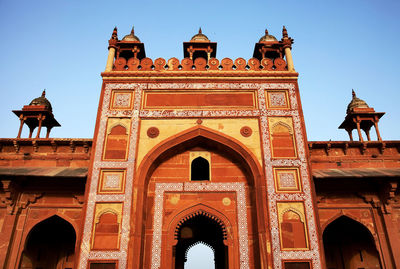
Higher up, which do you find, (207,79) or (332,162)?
(207,79)

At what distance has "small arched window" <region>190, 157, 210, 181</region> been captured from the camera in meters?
10.1

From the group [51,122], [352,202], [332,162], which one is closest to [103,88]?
[51,122]

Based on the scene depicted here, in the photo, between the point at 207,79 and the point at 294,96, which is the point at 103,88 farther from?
the point at 294,96

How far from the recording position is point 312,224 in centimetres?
810

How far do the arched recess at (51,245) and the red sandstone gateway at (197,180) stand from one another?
0.04 meters

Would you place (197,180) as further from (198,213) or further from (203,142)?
(203,142)

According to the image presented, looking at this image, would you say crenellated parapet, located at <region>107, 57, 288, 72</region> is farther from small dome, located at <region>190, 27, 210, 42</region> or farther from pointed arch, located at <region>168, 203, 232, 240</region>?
pointed arch, located at <region>168, 203, 232, 240</region>

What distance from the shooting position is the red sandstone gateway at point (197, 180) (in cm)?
818

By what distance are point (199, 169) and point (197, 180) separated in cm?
182

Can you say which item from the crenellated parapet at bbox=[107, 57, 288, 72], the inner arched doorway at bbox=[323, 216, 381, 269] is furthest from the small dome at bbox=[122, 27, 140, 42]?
the inner arched doorway at bbox=[323, 216, 381, 269]

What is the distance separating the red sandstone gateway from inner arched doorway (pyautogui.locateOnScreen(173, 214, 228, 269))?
0.24 ft

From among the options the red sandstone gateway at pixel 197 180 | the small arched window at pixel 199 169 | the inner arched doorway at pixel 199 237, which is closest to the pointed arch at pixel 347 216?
the red sandstone gateway at pixel 197 180

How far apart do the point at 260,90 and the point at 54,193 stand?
23.8 feet

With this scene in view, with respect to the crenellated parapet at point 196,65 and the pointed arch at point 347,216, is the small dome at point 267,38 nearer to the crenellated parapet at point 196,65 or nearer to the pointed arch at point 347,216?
the crenellated parapet at point 196,65
